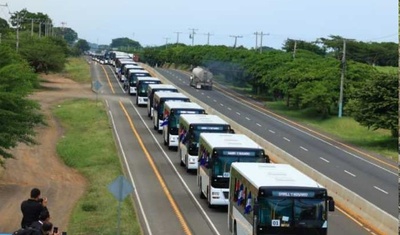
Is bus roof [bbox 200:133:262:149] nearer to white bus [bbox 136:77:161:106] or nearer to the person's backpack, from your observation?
the person's backpack

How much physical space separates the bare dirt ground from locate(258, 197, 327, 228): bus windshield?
880cm

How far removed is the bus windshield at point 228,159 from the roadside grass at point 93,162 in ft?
11.3

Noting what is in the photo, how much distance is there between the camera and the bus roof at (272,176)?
20.4 meters

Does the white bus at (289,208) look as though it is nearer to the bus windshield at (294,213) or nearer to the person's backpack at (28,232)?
the bus windshield at (294,213)

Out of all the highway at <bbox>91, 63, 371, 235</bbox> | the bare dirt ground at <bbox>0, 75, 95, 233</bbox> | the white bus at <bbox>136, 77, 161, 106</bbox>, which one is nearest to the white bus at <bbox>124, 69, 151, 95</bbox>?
the white bus at <bbox>136, 77, 161, 106</bbox>

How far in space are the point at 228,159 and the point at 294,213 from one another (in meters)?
8.51

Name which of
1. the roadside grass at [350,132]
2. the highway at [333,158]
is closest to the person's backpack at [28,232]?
the highway at [333,158]

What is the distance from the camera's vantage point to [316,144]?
2104 inches

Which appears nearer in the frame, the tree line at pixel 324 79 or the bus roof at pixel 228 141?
the bus roof at pixel 228 141

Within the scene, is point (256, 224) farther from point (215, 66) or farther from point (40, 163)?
point (215, 66)

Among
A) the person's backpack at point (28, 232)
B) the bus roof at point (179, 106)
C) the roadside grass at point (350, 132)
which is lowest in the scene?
the roadside grass at point (350, 132)

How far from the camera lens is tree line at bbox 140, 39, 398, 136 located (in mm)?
53875

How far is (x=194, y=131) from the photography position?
36.9m

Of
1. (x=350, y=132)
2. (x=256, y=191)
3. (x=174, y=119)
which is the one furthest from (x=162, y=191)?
(x=350, y=132)
